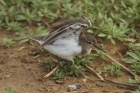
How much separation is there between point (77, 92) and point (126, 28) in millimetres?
1939

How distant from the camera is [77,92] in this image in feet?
18.8

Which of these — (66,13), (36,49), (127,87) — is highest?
(66,13)

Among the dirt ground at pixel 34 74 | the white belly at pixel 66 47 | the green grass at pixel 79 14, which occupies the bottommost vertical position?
the dirt ground at pixel 34 74

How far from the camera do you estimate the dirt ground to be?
5.81m

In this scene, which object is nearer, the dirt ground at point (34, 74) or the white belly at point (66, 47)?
the dirt ground at point (34, 74)

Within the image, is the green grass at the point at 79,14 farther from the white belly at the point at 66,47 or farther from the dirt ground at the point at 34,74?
the white belly at the point at 66,47

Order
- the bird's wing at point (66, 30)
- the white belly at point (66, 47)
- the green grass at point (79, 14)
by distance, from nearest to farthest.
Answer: the bird's wing at point (66, 30) < the white belly at point (66, 47) < the green grass at point (79, 14)

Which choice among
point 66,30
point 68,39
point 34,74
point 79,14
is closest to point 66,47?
point 68,39

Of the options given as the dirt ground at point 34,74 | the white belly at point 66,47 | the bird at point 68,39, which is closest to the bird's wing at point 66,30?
the bird at point 68,39

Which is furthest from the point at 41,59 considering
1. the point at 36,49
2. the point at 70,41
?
the point at 70,41

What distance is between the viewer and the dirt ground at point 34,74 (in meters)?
5.81

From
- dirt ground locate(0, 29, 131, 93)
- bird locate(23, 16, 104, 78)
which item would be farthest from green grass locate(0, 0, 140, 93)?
bird locate(23, 16, 104, 78)

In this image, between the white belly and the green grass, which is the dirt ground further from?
the white belly

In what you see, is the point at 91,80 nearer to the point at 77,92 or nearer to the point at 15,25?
the point at 77,92
